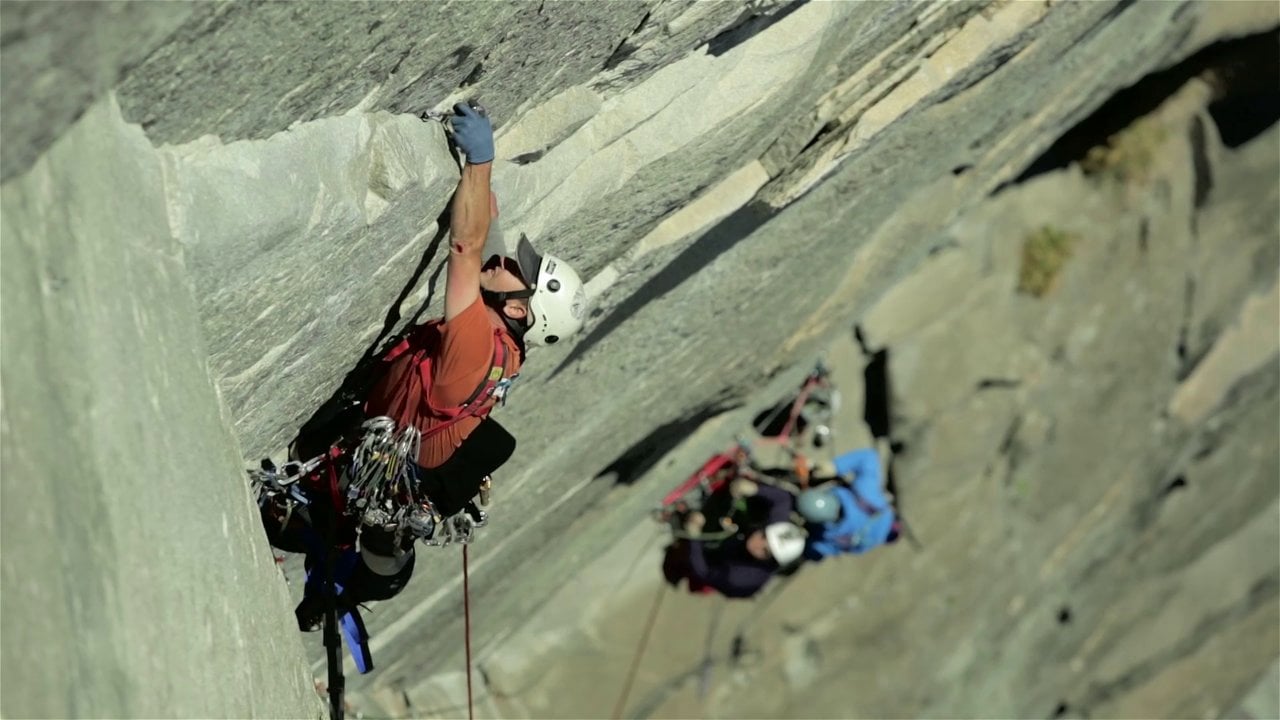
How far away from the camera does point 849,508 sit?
745 cm

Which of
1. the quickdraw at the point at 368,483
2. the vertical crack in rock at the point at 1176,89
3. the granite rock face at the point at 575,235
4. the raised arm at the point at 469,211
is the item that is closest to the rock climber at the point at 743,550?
the granite rock face at the point at 575,235

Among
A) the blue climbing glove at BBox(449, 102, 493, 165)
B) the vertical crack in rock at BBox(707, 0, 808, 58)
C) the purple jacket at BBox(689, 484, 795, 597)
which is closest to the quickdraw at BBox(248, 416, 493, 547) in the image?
the blue climbing glove at BBox(449, 102, 493, 165)

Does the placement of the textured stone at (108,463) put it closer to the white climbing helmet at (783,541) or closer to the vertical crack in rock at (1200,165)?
the white climbing helmet at (783,541)

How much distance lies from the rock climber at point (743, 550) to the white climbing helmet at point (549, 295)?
3.71 m

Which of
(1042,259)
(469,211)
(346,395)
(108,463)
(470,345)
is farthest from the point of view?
(1042,259)

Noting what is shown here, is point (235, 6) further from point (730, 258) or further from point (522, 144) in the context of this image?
point (730, 258)

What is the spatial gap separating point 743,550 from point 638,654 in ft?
2.93

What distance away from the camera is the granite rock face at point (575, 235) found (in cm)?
203

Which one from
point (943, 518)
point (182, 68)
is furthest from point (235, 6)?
point (943, 518)

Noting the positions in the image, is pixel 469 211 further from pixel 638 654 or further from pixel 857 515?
pixel 638 654

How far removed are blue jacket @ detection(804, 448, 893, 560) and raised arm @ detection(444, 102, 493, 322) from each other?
14.7ft

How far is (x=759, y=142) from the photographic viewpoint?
14.7ft

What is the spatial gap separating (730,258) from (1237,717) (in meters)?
7.39

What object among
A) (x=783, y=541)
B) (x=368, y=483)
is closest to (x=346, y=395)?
(x=368, y=483)
